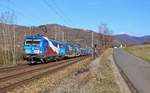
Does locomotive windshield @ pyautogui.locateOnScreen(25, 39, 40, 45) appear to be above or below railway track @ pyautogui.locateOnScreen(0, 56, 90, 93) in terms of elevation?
above

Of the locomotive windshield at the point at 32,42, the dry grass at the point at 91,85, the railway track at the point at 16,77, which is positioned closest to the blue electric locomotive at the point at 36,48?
the locomotive windshield at the point at 32,42

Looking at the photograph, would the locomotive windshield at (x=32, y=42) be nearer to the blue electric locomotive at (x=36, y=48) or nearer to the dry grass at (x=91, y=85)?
the blue electric locomotive at (x=36, y=48)

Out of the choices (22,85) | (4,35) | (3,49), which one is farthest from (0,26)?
(22,85)

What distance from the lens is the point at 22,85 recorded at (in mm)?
21875

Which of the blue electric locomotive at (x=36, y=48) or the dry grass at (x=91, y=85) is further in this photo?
the blue electric locomotive at (x=36, y=48)

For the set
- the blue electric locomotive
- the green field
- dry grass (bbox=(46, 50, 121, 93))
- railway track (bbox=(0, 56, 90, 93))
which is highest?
the blue electric locomotive

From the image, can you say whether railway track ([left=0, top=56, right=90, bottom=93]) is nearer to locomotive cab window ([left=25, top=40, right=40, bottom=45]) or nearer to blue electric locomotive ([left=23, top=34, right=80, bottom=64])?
blue electric locomotive ([left=23, top=34, right=80, bottom=64])

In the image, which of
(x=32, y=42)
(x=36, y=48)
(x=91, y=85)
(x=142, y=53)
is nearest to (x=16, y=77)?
(x=91, y=85)

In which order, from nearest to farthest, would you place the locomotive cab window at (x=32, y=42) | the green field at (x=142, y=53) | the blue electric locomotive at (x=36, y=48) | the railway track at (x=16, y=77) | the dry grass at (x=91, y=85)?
the dry grass at (x=91, y=85) < the railway track at (x=16, y=77) < the blue electric locomotive at (x=36, y=48) < the locomotive cab window at (x=32, y=42) < the green field at (x=142, y=53)

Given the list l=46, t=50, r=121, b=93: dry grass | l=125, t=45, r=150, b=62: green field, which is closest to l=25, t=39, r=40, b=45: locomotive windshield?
l=46, t=50, r=121, b=93: dry grass

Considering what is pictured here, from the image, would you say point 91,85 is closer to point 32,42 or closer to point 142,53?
point 32,42

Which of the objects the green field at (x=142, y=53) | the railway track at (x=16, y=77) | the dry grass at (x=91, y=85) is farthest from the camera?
the green field at (x=142, y=53)

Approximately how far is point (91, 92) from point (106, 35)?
16884 centimetres

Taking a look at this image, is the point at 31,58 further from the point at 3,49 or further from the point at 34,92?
the point at 34,92
